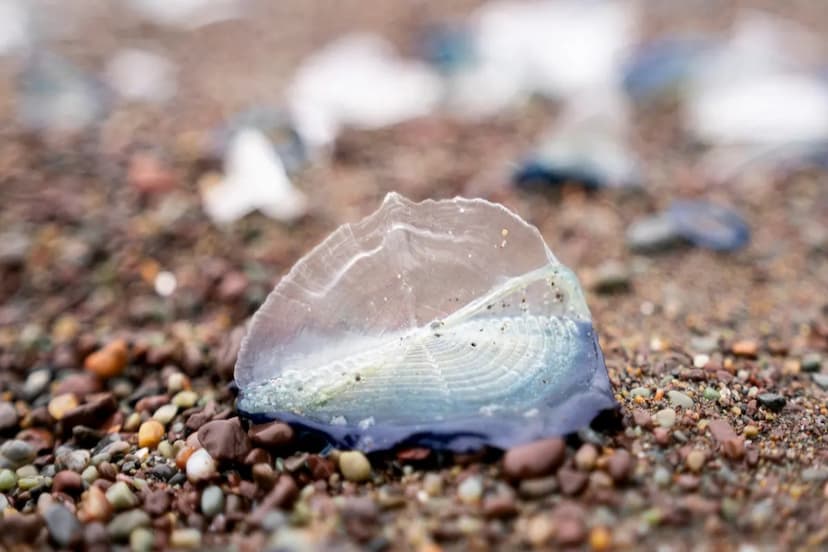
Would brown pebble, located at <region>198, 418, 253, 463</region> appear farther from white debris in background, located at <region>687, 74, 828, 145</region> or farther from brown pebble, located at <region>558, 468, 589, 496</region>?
white debris in background, located at <region>687, 74, 828, 145</region>

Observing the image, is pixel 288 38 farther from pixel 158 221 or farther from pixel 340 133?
pixel 158 221

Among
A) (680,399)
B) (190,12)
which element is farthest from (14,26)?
(680,399)

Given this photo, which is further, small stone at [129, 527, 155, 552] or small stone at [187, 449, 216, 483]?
small stone at [187, 449, 216, 483]

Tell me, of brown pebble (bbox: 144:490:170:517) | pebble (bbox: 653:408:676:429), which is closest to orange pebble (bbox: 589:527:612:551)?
pebble (bbox: 653:408:676:429)

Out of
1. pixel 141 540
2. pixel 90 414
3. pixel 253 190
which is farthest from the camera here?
pixel 253 190

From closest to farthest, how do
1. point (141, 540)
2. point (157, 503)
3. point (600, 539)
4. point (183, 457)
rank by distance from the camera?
point (600, 539)
point (141, 540)
point (157, 503)
point (183, 457)

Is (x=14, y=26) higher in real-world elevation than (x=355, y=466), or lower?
higher

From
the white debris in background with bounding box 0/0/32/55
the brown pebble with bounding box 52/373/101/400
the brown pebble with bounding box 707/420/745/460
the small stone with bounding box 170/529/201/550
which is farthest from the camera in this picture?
the white debris in background with bounding box 0/0/32/55

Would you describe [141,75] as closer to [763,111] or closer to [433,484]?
[763,111]
